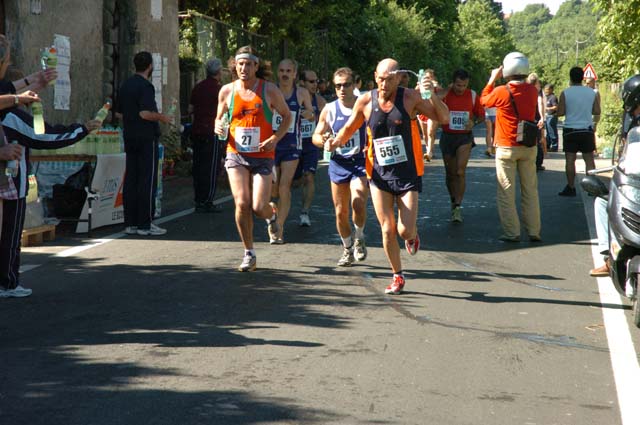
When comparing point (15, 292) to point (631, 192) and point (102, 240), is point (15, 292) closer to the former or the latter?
point (102, 240)

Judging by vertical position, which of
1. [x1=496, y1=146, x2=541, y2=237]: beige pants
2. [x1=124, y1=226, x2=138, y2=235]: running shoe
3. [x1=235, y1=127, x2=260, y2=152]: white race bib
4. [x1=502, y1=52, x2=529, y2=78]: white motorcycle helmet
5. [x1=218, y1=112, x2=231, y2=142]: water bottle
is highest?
[x1=502, y1=52, x2=529, y2=78]: white motorcycle helmet

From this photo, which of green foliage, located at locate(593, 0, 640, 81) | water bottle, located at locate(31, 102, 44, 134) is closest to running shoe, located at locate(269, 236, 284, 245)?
water bottle, located at locate(31, 102, 44, 134)

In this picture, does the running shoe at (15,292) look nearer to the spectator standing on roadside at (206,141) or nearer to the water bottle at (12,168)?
the water bottle at (12,168)

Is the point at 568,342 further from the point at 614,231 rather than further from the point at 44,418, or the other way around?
the point at 44,418

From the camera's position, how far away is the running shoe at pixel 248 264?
30.2 feet

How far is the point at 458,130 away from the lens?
42.1 feet

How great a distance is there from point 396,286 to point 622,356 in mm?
2315

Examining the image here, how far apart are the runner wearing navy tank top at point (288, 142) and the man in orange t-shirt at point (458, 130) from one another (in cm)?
233

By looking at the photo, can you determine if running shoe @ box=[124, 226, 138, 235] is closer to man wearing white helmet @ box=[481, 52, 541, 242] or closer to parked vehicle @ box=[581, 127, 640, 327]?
man wearing white helmet @ box=[481, 52, 541, 242]

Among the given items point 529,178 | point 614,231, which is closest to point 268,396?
point 614,231

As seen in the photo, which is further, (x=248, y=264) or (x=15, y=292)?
(x=248, y=264)

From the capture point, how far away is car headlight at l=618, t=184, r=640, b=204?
7.03 m

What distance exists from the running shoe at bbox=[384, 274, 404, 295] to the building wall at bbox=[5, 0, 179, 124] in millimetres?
7542

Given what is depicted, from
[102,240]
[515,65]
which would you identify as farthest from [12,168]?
[515,65]
